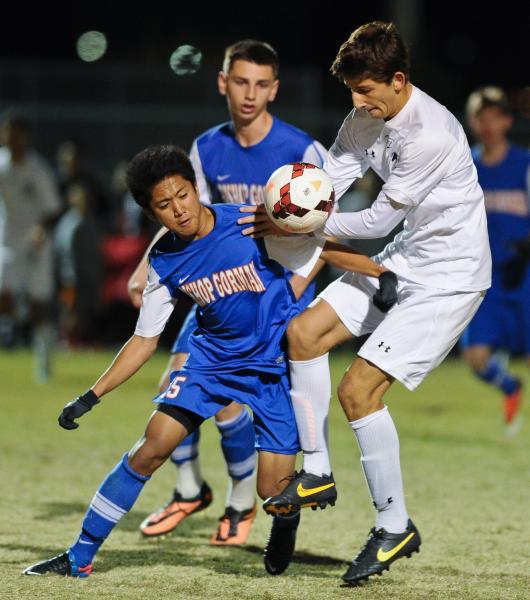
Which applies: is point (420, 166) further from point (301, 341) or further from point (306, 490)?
point (306, 490)

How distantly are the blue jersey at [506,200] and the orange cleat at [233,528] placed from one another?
3929mm

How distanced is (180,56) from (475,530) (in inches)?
123

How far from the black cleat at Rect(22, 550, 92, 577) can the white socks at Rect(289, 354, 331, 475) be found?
1.01 m

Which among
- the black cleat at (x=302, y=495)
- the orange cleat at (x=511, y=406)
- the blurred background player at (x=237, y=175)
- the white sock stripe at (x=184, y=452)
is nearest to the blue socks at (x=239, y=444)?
the blurred background player at (x=237, y=175)

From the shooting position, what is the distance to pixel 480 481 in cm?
768

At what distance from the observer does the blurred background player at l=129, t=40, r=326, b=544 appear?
6043 millimetres

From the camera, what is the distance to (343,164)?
219 inches

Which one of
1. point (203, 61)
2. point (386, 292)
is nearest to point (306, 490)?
point (386, 292)

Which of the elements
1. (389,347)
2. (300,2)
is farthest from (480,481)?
(300,2)

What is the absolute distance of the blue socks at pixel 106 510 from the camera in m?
5.13

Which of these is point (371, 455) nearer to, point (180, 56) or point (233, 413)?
point (233, 413)

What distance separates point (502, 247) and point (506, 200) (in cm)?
35

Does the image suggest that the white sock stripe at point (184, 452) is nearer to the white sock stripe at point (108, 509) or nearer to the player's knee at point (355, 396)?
the white sock stripe at point (108, 509)

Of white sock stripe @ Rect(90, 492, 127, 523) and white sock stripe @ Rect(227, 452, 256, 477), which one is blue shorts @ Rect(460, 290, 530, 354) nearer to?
white sock stripe @ Rect(227, 452, 256, 477)
